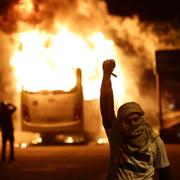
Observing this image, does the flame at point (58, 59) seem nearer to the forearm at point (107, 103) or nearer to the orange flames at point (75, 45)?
the orange flames at point (75, 45)

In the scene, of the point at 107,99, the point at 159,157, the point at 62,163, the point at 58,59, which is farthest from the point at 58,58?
the point at 159,157

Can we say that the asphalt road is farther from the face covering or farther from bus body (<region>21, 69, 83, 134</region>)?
the face covering

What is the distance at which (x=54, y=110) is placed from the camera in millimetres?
19000

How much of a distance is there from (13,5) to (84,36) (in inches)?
123

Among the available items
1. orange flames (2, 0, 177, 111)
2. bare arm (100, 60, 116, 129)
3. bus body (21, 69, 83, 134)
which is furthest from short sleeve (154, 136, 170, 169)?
orange flames (2, 0, 177, 111)

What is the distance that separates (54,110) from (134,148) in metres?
14.0

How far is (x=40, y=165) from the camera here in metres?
14.9

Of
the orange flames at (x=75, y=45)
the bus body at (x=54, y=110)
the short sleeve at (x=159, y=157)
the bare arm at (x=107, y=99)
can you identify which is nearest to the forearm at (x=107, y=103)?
the bare arm at (x=107, y=99)

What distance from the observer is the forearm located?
532 cm

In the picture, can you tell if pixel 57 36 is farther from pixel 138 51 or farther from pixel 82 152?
pixel 82 152

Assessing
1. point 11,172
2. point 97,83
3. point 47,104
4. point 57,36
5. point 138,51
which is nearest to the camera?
point 11,172

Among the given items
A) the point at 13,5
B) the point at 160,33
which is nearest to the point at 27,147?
the point at 13,5

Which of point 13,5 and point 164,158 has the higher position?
point 13,5

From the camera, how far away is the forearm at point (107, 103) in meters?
5.32
